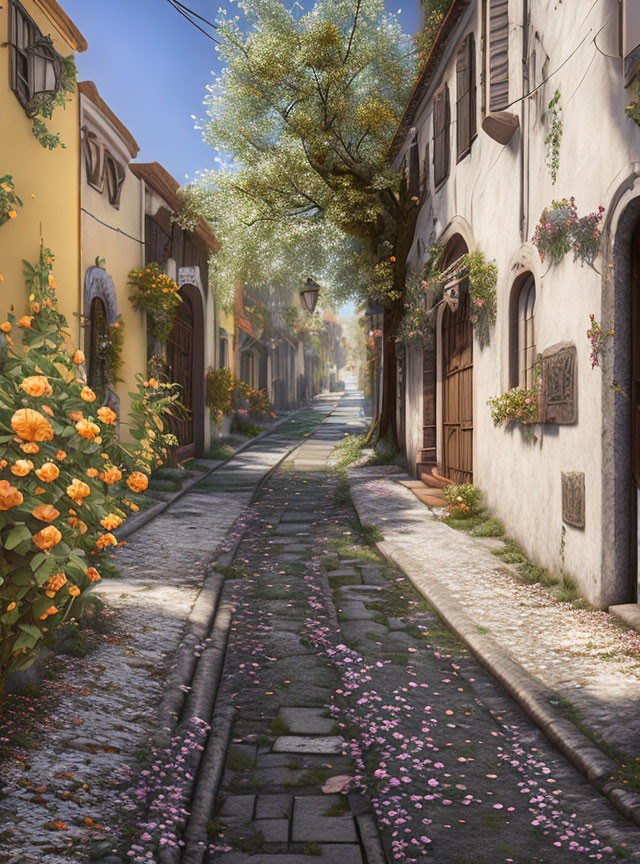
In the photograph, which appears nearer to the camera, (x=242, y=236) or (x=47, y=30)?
(x=47, y=30)

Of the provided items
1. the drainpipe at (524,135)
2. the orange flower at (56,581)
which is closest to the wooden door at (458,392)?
the drainpipe at (524,135)

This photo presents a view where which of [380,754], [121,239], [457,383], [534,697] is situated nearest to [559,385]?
[534,697]

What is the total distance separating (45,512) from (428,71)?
10.5 metres

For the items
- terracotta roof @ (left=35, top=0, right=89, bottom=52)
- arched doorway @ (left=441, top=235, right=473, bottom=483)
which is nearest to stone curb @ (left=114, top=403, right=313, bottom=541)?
arched doorway @ (left=441, top=235, right=473, bottom=483)

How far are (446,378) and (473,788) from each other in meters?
8.85

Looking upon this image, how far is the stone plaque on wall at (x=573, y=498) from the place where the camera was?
573 cm

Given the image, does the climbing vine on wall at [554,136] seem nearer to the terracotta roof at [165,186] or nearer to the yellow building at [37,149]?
the yellow building at [37,149]

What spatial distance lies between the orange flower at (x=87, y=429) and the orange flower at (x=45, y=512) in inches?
13.3

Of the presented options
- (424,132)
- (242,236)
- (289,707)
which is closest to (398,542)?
(289,707)

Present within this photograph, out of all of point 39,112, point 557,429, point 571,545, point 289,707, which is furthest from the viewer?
point 39,112

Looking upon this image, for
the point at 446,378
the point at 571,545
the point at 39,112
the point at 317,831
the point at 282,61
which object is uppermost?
the point at 282,61

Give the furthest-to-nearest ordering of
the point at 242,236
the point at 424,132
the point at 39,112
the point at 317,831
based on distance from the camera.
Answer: the point at 242,236 → the point at 424,132 → the point at 39,112 → the point at 317,831

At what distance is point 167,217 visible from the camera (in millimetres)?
13391

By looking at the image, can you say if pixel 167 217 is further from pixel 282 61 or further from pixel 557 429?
pixel 557 429
